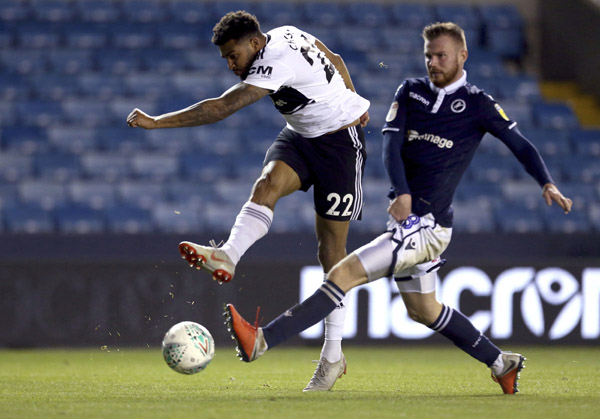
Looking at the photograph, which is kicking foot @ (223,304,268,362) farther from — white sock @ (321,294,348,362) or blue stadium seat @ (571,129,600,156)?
blue stadium seat @ (571,129,600,156)

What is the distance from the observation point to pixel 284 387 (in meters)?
5.65

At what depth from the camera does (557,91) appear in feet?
50.9

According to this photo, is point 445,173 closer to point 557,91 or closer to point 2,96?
point 2,96

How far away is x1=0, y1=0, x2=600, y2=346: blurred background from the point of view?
363 inches

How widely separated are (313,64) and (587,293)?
5.28 m

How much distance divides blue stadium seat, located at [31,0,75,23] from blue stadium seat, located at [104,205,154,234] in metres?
4.45

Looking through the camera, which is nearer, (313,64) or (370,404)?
(370,404)

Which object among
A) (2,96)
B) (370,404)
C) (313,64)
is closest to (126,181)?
(2,96)

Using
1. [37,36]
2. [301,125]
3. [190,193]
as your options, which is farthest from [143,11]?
[301,125]

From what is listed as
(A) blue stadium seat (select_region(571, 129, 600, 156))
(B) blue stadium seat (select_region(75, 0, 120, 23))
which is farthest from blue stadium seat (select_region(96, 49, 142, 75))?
(A) blue stadium seat (select_region(571, 129, 600, 156))

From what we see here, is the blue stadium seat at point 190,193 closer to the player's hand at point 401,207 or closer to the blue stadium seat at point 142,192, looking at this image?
the blue stadium seat at point 142,192

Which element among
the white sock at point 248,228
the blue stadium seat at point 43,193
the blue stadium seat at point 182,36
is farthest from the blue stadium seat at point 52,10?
the white sock at point 248,228

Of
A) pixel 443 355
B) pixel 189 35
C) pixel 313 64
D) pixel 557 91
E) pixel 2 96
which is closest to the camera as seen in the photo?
pixel 313 64

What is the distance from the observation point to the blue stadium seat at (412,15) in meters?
14.9
